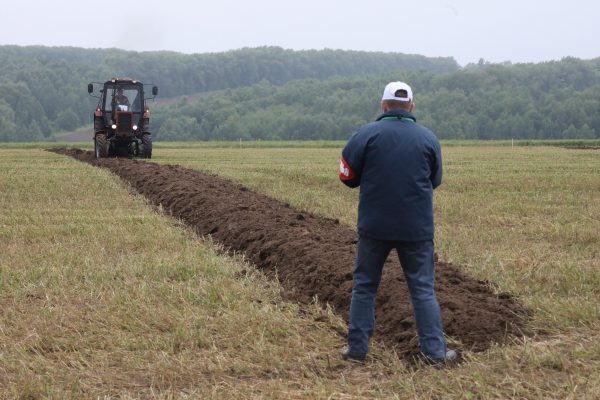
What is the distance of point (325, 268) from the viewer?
27.5 feet

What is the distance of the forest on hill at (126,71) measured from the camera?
135 meters

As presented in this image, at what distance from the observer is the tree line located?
114 meters

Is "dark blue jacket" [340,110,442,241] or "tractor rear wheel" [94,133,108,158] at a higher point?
"dark blue jacket" [340,110,442,241]

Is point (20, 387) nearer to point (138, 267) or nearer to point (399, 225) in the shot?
point (399, 225)

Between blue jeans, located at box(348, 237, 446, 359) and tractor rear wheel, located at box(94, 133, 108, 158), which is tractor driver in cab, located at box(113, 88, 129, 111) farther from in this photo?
blue jeans, located at box(348, 237, 446, 359)

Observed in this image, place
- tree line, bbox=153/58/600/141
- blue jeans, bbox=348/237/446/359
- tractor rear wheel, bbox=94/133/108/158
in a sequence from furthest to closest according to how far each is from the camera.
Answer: tree line, bbox=153/58/600/141, tractor rear wheel, bbox=94/133/108/158, blue jeans, bbox=348/237/446/359

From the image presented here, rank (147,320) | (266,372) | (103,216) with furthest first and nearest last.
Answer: (103,216)
(147,320)
(266,372)

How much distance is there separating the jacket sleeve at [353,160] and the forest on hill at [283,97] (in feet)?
353

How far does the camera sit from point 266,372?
5484 millimetres

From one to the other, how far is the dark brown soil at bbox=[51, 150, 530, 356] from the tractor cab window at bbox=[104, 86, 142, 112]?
47.5ft

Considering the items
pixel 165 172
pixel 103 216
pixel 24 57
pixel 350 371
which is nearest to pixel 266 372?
pixel 350 371

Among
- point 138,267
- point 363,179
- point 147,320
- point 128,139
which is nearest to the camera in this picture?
point 363,179

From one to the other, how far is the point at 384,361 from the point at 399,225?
98 centimetres

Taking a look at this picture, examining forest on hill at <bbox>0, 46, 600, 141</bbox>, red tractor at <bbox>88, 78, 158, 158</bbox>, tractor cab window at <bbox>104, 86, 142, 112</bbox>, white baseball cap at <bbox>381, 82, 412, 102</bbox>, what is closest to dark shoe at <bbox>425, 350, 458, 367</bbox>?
white baseball cap at <bbox>381, 82, 412, 102</bbox>
